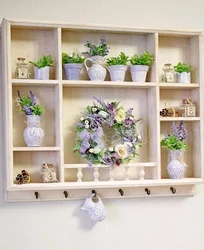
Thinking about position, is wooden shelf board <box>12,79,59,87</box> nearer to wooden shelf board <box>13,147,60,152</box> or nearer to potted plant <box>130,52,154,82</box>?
wooden shelf board <box>13,147,60,152</box>

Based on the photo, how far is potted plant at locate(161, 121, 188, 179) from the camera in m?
2.45

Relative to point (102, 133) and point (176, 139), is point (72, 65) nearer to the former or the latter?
point (102, 133)

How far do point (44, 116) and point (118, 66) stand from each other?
459 mm

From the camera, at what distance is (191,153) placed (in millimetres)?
2613

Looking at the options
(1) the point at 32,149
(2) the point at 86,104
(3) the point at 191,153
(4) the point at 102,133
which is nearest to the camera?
(1) the point at 32,149

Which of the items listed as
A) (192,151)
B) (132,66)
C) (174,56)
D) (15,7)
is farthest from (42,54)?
(192,151)

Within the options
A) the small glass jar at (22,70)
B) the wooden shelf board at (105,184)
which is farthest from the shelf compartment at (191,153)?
the small glass jar at (22,70)

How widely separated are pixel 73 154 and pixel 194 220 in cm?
78

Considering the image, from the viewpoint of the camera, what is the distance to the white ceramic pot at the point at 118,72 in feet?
7.92

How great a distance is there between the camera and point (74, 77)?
2.38 m

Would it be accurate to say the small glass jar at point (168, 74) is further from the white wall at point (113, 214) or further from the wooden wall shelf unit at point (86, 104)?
the white wall at point (113, 214)

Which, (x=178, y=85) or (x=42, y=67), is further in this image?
(x=178, y=85)

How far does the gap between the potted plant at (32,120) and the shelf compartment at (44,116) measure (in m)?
0.07

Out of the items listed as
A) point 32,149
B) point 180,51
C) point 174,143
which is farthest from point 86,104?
point 180,51
